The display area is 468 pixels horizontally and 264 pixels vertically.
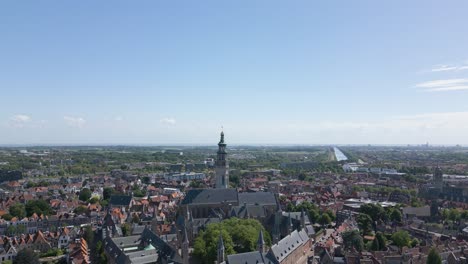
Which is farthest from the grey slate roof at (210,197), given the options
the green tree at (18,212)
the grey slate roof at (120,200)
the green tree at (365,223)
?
the green tree at (18,212)

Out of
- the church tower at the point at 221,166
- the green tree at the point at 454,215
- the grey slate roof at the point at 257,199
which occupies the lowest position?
the green tree at the point at 454,215

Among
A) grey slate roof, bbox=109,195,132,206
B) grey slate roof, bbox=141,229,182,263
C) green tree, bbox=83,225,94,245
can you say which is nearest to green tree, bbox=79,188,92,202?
grey slate roof, bbox=109,195,132,206

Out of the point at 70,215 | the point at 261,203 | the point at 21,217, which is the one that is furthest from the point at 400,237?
the point at 21,217

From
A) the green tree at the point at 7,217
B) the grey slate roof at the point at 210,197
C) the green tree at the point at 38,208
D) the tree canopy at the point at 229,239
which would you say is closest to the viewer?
the tree canopy at the point at 229,239

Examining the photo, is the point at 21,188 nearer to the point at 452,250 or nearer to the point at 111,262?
the point at 111,262

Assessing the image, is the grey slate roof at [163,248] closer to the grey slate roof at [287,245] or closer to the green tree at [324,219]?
the grey slate roof at [287,245]

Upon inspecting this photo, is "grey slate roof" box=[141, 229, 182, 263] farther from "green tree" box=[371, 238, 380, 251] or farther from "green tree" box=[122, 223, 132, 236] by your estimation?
"green tree" box=[371, 238, 380, 251]
